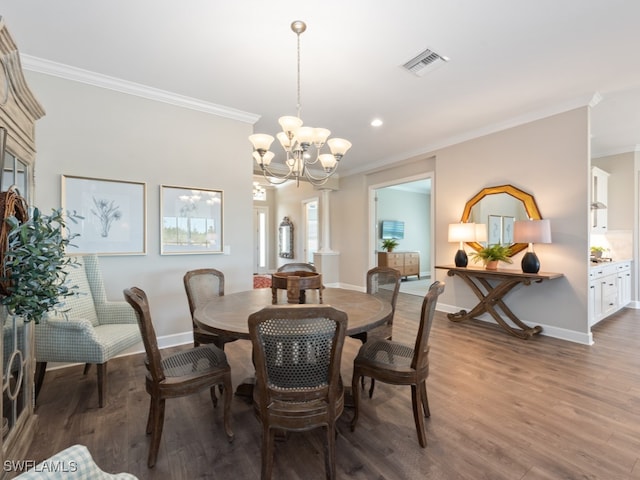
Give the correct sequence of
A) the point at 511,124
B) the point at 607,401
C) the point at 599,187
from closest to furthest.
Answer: the point at 607,401 < the point at 511,124 < the point at 599,187

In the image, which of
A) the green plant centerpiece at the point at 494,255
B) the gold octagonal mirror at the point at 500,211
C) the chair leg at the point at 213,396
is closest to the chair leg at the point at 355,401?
the chair leg at the point at 213,396

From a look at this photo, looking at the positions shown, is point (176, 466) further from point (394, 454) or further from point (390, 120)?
point (390, 120)

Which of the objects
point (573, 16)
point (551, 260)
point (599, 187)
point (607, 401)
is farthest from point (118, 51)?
point (599, 187)

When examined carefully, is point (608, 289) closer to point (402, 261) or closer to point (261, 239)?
point (402, 261)

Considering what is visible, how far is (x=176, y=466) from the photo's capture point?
→ 161 cm

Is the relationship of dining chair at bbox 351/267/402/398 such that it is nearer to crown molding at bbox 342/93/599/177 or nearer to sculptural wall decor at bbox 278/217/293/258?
crown molding at bbox 342/93/599/177

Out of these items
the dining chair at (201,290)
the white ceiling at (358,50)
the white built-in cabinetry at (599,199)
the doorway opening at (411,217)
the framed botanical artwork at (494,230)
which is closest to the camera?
the white ceiling at (358,50)

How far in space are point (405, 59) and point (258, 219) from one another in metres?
7.46

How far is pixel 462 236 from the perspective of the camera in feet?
14.1

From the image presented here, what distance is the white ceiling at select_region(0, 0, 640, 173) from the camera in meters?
2.04

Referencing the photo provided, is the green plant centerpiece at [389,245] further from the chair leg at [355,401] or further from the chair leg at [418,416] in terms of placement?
the chair leg at [418,416]

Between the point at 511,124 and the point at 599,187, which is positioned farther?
the point at 599,187

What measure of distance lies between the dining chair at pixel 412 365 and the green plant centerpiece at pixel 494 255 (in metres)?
2.64

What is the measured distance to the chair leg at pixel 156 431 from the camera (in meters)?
1.60
